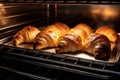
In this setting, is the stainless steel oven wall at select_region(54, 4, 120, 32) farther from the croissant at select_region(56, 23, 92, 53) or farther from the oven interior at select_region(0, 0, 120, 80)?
the croissant at select_region(56, 23, 92, 53)

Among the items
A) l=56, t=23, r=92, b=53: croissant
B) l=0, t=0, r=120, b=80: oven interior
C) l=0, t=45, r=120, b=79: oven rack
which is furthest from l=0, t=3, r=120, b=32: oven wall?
l=56, t=23, r=92, b=53: croissant

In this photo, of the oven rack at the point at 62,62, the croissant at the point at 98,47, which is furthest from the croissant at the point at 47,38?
the croissant at the point at 98,47

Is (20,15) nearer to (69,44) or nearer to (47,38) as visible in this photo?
(47,38)

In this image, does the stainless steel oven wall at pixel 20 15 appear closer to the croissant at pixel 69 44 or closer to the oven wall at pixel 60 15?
the oven wall at pixel 60 15

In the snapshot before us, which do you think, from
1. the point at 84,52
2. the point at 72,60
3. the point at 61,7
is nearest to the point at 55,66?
the point at 72,60

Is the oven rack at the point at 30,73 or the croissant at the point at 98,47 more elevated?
the croissant at the point at 98,47

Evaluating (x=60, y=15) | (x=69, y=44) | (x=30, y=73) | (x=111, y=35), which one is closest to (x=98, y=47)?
(x=69, y=44)

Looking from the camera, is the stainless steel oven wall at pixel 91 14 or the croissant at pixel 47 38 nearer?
the croissant at pixel 47 38
